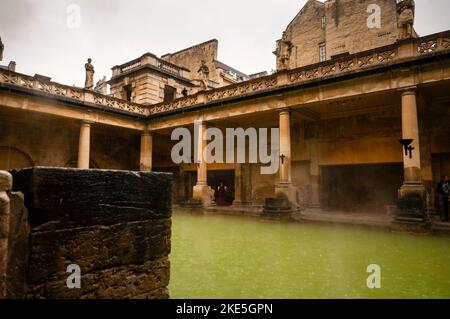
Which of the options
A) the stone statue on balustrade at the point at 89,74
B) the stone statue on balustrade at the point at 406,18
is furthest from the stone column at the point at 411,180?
the stone statue on balustrade at the point at 89,74

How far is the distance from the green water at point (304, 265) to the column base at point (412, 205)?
0.89 metres

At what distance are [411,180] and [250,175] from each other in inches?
373

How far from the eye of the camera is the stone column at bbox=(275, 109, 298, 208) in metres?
11.5

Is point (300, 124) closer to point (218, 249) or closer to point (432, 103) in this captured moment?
point (432, 103)

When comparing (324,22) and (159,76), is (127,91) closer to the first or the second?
(159,76)

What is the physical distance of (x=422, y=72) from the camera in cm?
923

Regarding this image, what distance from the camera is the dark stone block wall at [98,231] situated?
1.72 metres

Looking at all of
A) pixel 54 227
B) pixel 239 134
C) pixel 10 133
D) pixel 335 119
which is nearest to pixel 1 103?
pixel 10 133

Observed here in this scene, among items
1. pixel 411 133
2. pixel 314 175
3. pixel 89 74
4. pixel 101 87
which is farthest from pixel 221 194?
pixel 101 87

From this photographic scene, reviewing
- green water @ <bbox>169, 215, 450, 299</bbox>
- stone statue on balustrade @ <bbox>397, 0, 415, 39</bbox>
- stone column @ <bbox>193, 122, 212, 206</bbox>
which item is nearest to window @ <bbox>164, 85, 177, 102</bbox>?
stone column @ <bbox>193, 122, 212, 206</bbox>

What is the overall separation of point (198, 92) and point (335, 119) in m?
7.50

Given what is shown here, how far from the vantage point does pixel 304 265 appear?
4656 mm

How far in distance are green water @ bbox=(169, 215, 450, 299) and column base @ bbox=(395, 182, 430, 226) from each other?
2.93 feet

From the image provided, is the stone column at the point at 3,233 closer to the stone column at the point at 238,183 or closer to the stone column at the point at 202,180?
the stone column at the point at 202,180
